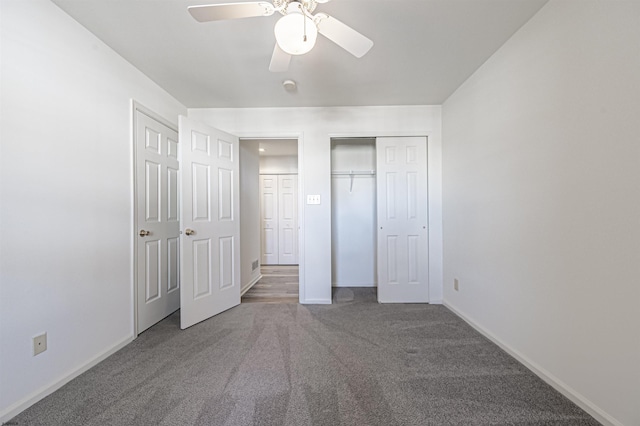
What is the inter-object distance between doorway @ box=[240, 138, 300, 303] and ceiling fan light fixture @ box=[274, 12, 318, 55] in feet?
7.53

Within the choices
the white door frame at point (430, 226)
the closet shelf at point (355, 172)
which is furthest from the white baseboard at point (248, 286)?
the white door frame at point (430, 226)

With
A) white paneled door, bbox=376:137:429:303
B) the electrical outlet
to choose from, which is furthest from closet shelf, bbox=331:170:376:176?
the electrical outlet

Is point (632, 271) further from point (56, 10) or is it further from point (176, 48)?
point (56, 10)

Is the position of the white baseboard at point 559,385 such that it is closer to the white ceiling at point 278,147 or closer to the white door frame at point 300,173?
the white door frame at point 300,173

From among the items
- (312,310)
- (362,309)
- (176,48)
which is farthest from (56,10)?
(362,309)

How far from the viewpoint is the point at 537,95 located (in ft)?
5.05

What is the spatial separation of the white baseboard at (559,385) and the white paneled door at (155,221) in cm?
295

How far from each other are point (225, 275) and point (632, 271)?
292 cm

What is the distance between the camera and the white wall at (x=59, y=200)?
127 cm

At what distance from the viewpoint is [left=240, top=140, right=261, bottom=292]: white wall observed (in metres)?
3.31

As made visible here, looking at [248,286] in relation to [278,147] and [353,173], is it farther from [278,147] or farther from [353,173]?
[278,147]

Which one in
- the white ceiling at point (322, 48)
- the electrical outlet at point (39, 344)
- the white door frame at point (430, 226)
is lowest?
the electrical outlet at point (39, 344)

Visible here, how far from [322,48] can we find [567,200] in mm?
1859

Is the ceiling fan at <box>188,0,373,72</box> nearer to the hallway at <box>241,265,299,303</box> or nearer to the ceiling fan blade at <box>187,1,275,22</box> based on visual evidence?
the ceiling fan blade at <box>187,1,275,22</box>
